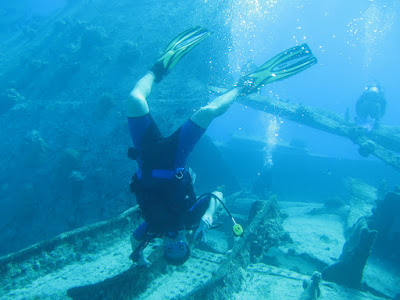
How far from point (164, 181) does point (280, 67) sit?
402 cm

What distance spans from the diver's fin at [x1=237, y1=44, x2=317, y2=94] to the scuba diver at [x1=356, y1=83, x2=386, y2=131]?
8.97 m

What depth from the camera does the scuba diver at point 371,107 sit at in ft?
41.1

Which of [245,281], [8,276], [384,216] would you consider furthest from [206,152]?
[8,276]

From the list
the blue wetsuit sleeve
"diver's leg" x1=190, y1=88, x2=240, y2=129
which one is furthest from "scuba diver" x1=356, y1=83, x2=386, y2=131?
the blue wetsuit sleeve

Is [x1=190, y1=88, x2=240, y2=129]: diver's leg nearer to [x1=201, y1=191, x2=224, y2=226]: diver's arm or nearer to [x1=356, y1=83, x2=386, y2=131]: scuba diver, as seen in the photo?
[x1=201, y1=191, x2=224, y2=226]: diver's arm

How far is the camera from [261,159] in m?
17.7

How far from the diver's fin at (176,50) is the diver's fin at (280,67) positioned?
50.8 inches

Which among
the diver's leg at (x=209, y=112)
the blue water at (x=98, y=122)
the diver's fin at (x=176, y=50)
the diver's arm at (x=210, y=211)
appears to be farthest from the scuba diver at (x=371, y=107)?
the diver's arm at (x=210, y=211)

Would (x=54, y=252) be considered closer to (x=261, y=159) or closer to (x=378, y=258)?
(x=378, y=258)

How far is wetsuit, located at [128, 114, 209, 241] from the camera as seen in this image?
262 cm

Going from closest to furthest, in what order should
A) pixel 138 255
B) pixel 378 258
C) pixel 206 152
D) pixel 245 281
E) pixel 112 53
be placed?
pixel 138 255
pixel 245 281
pixel 378 258
pixel 206 152
pixel 112 53

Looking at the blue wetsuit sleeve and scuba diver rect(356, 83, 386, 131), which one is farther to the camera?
scuba diver rect(356, 83, 386, 131)

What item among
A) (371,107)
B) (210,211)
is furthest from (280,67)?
(371,107)

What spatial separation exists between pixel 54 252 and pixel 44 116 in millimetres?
8268
